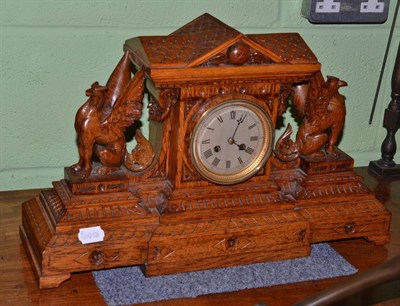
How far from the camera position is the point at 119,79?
1.41 m

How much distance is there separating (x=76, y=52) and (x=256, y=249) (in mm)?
578

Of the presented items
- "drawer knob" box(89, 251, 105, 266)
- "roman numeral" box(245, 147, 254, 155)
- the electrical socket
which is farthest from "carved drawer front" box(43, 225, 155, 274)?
the electrical socket

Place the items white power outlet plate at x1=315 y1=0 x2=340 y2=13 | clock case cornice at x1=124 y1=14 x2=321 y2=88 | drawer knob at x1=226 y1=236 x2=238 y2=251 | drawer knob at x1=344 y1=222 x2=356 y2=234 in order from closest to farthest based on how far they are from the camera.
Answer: clock case cornice at x1=124 y1=14 x2=321 y2=88 < drawer knob at x1=226 y1=236 x2=238 y2=251 < drawer knob at x1=344 y1=222 x2=356 y2=234 < white power outlet plate at x1=315 y1=0 x2=340 y2=13

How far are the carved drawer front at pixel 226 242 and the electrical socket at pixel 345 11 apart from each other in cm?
53

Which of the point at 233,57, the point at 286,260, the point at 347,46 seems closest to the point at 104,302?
the point at 286,260

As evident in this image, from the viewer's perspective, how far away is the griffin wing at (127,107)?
4.51ft

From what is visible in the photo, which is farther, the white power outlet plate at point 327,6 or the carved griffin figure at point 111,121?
the white power outlet plate at point 327,6

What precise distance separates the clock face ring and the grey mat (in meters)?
0.17

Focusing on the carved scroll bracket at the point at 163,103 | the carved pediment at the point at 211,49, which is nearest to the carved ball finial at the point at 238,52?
the carved pediment at the point at 211,49

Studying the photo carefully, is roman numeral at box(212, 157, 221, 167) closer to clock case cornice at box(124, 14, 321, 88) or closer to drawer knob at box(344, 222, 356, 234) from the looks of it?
clock case cornice at box(124, 14, 321, 88)

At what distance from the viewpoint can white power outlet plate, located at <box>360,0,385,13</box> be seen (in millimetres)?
1817

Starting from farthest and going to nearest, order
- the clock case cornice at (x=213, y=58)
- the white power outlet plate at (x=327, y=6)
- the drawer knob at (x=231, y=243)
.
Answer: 1. the white power outlet plate at (x=327, y=6)
2. the drawer knob at (x=231, y=243)
3. the clock case cornice at (x=213, y=58)

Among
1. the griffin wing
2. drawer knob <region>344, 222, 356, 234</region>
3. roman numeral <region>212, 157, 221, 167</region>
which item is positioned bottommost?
drawer knob <region>344, 222, 356, 234</region>

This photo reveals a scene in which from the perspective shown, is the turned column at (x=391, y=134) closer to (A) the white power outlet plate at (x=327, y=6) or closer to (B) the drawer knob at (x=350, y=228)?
(A) the white power outlet plate at (x=327, y=6)
